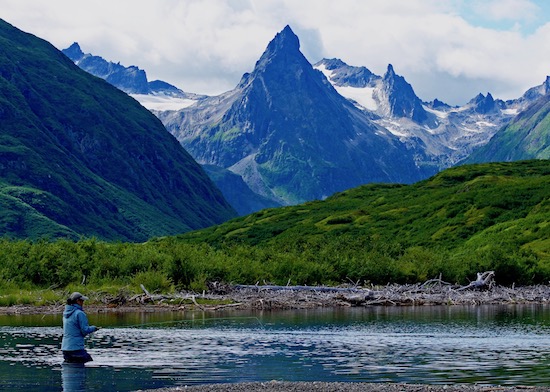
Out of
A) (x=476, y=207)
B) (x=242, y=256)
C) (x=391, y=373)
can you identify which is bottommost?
(x=391, y=373)

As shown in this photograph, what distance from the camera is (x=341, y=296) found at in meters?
87.6

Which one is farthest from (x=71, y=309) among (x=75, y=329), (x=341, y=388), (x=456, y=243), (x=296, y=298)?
(x=456, y=243)

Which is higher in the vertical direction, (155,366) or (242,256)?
(242,256)

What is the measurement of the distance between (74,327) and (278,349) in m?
15.0

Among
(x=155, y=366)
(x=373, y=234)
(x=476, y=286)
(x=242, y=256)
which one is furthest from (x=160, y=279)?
(x=373, y=234)

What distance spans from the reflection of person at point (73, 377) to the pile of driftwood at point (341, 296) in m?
40.3

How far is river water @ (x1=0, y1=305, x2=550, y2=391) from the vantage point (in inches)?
1471

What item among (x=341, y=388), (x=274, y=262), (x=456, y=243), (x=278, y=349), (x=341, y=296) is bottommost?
(x=341, y=388)

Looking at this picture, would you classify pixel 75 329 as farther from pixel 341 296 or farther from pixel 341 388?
pixel 341 296

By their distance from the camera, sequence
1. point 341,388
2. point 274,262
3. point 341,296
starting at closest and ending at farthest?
1. point 341,388
2. point 341,296
3. point 274,262

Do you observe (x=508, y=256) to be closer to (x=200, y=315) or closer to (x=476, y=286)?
(x=476, y=286)

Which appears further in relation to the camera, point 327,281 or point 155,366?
point 327,281

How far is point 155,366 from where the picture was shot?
134 ft

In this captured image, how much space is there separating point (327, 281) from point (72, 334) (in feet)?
227
